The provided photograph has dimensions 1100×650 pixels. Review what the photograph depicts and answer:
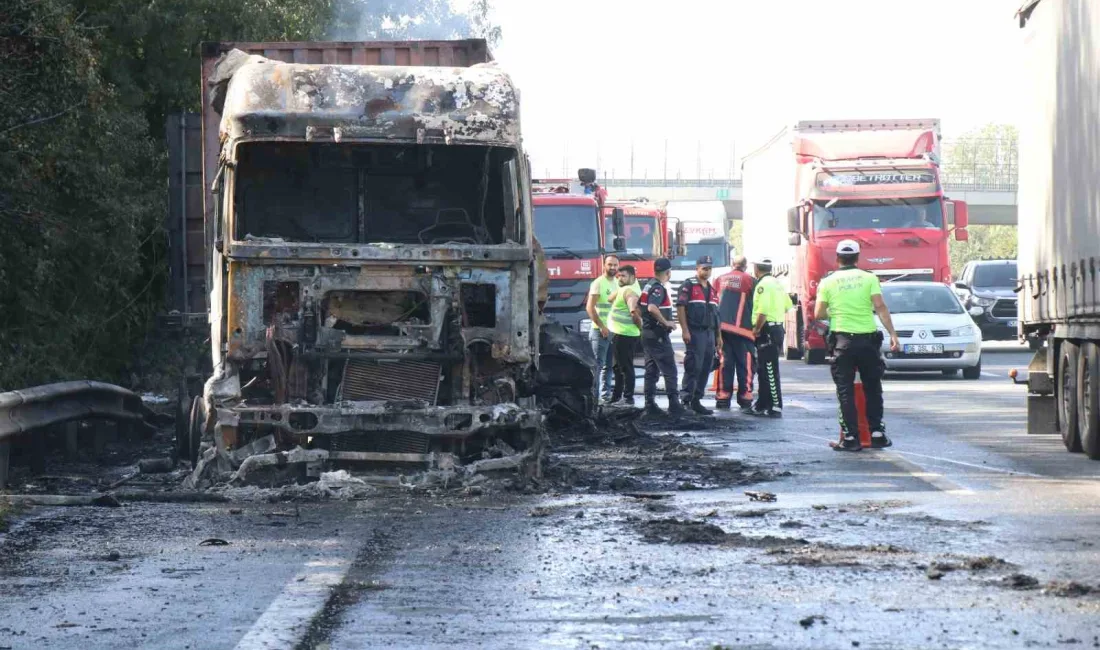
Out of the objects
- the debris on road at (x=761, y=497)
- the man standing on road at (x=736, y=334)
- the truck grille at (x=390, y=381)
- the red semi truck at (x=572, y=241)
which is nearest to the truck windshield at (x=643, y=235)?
the red semi truck at (x=572, y=241)

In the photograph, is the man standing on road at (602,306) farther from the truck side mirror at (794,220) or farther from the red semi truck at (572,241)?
the truck side mirror at (794,220)

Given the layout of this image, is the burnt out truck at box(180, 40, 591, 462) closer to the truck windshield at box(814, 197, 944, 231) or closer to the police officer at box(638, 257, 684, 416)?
the police officer at box(638, 257, 684, 416)

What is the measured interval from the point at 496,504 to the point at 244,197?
3213 mm

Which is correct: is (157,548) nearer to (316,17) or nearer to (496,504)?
(496,504)

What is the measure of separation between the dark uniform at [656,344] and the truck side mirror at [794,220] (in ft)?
37.7

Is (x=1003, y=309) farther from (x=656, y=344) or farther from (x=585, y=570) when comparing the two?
(x=585, y=570)

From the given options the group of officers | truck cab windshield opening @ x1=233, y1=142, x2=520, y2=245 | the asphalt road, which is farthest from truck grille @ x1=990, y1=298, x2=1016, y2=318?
truck cab windshield opening @ x1=233, y1=142, x2=520, y2=245

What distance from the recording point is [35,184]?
57.9 ft

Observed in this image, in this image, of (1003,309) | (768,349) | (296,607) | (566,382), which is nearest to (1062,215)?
(566,382)

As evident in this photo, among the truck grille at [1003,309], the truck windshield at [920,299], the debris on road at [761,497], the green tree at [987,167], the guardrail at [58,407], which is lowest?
the debris on road at [761,497]

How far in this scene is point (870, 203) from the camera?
2959cm

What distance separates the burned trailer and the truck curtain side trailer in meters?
4.12

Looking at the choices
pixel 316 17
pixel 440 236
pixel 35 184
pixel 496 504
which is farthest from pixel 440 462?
pixel 316 17

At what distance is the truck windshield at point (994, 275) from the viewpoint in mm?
35688
